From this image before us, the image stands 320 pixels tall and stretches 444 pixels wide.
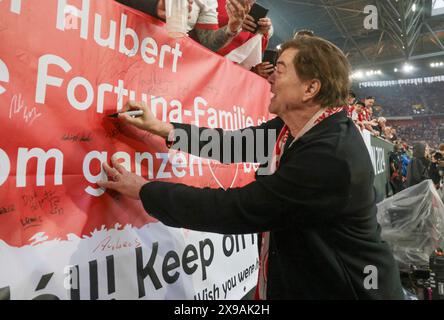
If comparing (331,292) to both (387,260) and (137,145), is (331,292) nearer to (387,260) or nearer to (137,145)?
(387,260)

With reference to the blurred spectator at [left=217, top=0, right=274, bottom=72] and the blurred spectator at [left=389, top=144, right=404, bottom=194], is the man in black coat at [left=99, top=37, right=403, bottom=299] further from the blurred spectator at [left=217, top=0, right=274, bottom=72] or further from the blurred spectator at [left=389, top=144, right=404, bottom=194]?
the blurred spectator at [left=389, top=144, right=404, bottom=194]

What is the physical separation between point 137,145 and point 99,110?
16cm

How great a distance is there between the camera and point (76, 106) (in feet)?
2.64

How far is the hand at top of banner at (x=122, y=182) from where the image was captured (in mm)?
838

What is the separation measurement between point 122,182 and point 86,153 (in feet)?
0.38

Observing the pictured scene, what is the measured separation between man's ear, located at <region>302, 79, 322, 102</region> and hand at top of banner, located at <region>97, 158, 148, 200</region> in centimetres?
52

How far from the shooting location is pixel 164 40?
1081 millimetres

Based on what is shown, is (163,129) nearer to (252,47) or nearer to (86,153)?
(86,153)

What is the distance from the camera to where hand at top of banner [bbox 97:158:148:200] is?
84 centimetres

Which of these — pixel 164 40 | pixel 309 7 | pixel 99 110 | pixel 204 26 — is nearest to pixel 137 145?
pixel 99 110

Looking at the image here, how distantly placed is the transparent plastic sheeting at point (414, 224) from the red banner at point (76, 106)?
241 centimetres

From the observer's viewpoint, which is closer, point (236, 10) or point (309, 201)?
point (309, 201)
